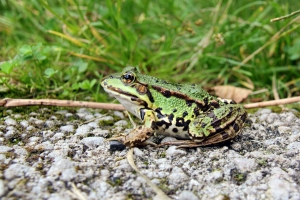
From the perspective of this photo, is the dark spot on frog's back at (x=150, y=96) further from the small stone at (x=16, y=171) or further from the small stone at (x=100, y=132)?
the small stone at (x=16, y=171)

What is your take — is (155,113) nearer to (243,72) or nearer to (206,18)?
(243,72)

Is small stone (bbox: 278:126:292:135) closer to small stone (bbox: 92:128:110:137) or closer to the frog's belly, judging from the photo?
the frog's belly

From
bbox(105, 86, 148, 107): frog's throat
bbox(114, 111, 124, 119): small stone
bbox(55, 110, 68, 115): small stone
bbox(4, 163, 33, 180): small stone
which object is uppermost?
bbox(105, 86, 148, 107): frog's throat

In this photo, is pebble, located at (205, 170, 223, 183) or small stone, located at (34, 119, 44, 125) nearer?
pebble, located at (205, 170, 223, 183)

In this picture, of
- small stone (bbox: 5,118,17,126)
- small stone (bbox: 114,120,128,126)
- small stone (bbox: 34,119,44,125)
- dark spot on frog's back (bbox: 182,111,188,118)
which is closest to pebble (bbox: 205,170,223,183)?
dark spot on frog's back (bbox: 182,111,188,118)

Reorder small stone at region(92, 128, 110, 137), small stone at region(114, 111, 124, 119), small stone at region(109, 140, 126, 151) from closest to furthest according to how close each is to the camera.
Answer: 1. small stone at region(109, 140, 126, 151)
2. small stone at region(92, 128, 110, 137)
3. small stone at region(114, 111, 124, 119)

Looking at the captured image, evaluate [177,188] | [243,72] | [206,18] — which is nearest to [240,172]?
[177,188]

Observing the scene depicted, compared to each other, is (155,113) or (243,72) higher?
(243,72)
